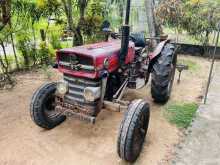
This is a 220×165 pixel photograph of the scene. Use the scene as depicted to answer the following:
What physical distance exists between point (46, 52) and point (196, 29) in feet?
15.4

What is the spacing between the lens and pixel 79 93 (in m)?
3.26

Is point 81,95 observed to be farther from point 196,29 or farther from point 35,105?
point 196,29

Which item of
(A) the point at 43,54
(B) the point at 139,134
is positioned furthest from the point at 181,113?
(A) the point at 43,54

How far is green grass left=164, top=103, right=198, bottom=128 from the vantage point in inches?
157

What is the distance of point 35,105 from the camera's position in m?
3.42

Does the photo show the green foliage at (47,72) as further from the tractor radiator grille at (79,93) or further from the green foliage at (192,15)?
the green foliage at (192,15)

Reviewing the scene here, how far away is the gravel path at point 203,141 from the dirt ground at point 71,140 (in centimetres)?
17

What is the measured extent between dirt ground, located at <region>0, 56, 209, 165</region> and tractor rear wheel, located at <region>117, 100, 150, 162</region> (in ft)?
0.73

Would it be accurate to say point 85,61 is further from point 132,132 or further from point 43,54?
point 43,54

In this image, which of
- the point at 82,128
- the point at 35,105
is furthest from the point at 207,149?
the point at 35,105

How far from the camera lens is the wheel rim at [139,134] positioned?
292 centimetres

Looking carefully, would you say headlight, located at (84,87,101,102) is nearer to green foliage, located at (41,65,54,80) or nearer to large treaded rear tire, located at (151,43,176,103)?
large treaded rear tire, located at (151,43,176,103)

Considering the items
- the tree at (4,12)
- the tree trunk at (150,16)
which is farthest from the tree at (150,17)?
the tree at (4,12)

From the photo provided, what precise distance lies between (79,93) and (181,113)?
1.95 metres
